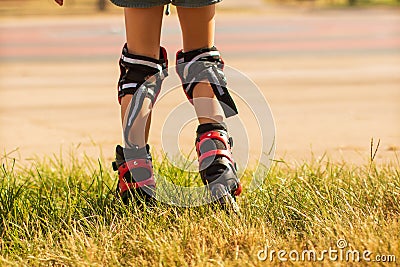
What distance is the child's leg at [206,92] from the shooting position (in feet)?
Answer: 11.0

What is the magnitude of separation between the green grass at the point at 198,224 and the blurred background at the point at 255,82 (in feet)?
2.33

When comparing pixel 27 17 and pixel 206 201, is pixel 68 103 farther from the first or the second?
pixel 27 17

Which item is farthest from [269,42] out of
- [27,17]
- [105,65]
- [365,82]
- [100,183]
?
[100,183]

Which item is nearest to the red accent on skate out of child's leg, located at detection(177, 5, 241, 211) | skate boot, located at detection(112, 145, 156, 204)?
skate boot, located at detection(112, 145, 156, 204)

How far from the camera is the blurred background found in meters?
5.32

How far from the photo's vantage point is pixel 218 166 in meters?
3.32

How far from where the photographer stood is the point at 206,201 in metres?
3.31

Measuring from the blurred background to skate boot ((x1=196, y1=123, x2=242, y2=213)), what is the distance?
87 centimetres

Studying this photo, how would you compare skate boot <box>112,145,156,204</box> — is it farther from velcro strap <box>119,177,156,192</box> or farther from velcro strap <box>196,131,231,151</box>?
velcro strap <box>196,131,231,151</box>

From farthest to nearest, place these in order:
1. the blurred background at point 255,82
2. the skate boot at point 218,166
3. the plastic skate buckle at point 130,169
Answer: the blurred background at point 255,82
the plastic skate buckle at point 130,169
the skate boot at point 218,166

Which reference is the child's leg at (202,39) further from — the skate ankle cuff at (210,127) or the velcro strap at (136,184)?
the velcro strap at (136,184)

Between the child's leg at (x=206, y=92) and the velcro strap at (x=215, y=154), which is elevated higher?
the child's leg at (x=206, y=92)

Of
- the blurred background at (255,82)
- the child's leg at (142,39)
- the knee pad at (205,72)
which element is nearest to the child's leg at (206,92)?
the knee pad at (205,72)

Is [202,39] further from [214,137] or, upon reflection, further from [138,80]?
[214,137]
